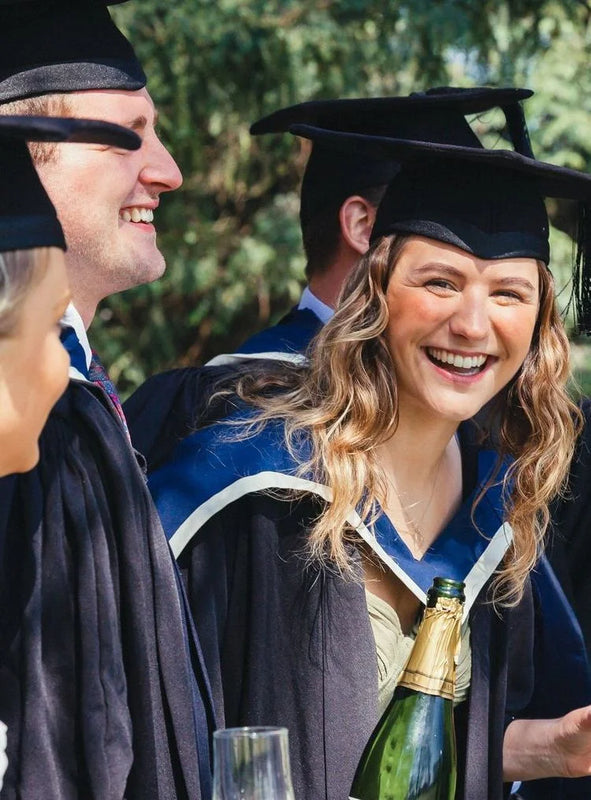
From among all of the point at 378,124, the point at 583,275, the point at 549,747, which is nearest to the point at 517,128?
the point at 583,275

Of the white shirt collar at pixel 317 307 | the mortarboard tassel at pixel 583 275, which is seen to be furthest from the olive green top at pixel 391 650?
the white shirt collar at pixel 317 307

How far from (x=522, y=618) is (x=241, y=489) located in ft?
2.44

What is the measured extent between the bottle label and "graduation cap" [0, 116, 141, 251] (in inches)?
36.1

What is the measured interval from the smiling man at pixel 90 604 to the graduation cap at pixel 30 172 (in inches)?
16.6

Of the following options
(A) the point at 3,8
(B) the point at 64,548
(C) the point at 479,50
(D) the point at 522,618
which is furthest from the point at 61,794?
→ (C) the point at 479,50

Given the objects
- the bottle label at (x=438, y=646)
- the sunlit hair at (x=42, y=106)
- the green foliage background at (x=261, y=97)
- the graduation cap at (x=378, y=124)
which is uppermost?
the green foliage background at (x=261, y=97)

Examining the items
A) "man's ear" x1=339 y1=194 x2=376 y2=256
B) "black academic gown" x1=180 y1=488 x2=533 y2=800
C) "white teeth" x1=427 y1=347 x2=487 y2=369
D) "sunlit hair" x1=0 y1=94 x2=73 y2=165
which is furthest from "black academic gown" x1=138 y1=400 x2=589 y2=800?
"man's ear" x1=339 y1=194 x2=376 y2=256

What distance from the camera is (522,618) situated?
2998 millimetres

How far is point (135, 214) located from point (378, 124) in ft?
4.52

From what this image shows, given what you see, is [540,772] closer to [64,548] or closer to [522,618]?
[522,618]

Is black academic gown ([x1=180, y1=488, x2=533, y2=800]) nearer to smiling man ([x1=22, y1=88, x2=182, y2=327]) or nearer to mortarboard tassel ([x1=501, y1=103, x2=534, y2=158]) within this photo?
smiling man ([x1=22, y1=88, x2=182, y2=327])

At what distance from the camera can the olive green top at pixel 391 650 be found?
270cm

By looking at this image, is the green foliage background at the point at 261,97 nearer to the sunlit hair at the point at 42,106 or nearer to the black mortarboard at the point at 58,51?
the black mortarboard at the point at 58,51

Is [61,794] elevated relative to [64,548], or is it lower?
lower
